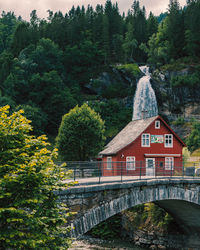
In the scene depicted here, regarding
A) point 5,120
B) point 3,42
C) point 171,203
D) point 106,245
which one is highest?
point 3,42

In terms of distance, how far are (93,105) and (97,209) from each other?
2456 inches

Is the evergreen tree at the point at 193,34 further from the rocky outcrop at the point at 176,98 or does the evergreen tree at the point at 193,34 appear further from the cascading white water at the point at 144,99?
the cascading white water at the point at 144,99

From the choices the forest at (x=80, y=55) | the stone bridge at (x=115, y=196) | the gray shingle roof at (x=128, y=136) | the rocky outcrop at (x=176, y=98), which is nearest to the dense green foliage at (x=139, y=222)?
the gray shingle roof at (x=128, y=136)

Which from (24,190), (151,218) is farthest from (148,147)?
(24,190)

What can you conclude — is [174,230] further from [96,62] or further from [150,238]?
[96,62]

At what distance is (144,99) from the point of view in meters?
78.8

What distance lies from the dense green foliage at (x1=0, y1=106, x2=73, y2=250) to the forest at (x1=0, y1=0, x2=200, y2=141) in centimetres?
5634

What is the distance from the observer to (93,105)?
79.2 metres

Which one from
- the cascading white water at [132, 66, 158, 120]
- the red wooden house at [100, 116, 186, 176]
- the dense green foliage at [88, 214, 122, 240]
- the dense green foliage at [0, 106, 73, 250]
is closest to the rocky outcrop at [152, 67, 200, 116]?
the cascading white water at [132, 66, 158, 120]

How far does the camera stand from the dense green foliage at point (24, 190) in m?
11.5

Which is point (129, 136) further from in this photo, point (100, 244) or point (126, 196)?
point (126, 196)

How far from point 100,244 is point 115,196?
1597cm

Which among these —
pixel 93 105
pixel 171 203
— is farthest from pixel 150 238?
pixel 93 105

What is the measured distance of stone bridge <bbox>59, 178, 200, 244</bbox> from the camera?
16.6 meters
